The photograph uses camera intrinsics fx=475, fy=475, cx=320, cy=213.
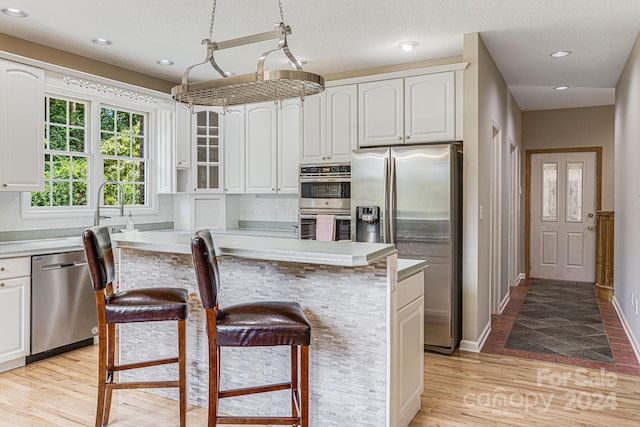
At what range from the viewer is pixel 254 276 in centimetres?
269

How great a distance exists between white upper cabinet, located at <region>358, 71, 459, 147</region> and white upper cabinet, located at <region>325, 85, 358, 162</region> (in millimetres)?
79

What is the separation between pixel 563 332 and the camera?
15.0 feet

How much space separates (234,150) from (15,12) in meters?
2.52

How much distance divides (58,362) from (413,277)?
2.84m

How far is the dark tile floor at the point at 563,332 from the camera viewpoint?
3828 millimetres

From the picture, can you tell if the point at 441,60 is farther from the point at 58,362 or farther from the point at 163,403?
the point at 58,362

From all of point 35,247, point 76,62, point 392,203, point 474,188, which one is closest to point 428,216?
point 392,203

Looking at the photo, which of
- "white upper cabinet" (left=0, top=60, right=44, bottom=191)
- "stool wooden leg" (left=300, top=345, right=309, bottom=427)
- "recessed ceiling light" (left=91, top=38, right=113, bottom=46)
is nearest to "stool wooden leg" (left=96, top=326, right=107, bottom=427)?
"stool wooden leg" (left=300, top=345, right=309, bottom=427)

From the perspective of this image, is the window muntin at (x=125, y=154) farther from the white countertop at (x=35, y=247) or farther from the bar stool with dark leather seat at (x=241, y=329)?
the bar stool with dark leather seat at (x=241, y=329)

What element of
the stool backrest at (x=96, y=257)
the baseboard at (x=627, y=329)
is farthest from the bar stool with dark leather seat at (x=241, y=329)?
the baseboard at (x=627, y=329)

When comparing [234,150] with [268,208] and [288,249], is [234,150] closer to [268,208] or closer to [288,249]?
[268,208]

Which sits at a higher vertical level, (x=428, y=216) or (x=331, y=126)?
(x=331, y=126)

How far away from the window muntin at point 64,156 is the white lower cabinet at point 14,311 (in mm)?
968

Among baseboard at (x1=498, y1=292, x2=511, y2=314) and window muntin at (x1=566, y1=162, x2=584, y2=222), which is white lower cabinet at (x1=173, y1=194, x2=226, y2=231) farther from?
window muntin at (x1=566, y1=162, x2=584, y2=222)
